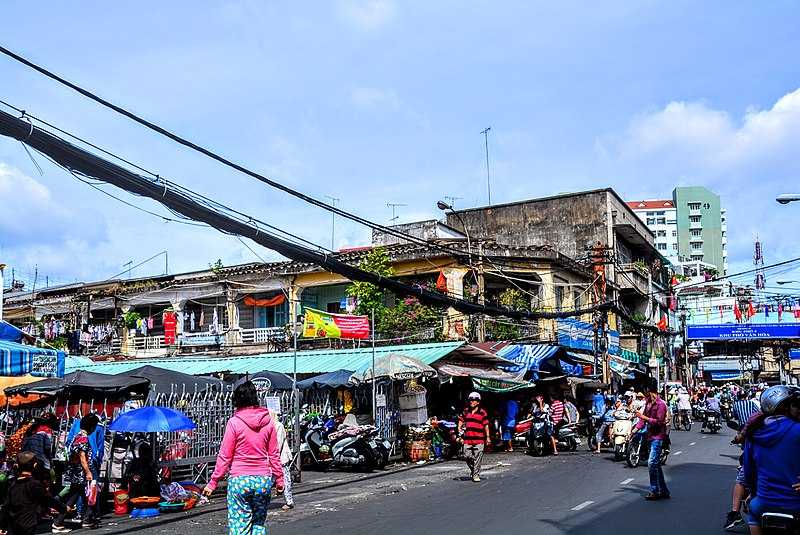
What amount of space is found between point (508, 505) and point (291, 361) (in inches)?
613

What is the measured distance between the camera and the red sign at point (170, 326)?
34.4 meters

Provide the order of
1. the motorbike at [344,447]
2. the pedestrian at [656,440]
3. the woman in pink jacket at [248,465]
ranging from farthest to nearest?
the motorbike at [344,447] < the pedestrian at [656,440] < the woman in pink jacket at [248,465]

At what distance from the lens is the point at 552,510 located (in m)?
11.6

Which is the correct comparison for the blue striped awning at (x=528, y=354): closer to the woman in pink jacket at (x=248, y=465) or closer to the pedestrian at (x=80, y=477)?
the pedestrian at (x=80, y=477)

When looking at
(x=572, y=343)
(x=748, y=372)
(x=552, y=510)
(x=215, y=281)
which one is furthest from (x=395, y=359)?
(x=748, y=372)

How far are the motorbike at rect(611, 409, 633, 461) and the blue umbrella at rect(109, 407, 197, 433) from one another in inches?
440

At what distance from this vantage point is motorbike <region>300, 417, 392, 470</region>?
62.0 feet

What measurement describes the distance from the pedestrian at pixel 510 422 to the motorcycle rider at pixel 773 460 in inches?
731

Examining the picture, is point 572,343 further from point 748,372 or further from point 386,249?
point 748,372

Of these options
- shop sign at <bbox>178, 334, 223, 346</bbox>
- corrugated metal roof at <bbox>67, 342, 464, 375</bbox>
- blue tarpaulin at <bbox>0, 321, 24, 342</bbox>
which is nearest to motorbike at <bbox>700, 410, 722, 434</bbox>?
corrugated metal roof at <bbox>67, 342, 464, 375</bbox>

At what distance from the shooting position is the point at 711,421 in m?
28.8

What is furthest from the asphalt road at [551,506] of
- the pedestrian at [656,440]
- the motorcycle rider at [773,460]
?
the motorcycle rider at [773,460]

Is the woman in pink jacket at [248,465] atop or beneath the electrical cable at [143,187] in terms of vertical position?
beneath

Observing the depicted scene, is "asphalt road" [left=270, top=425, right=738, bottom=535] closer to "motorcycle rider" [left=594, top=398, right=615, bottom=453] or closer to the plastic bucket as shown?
the plastic bucket
